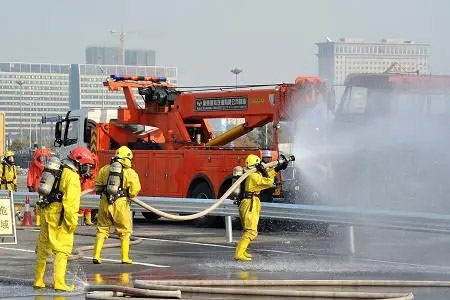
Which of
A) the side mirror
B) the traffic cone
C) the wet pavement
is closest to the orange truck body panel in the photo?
the side mirror

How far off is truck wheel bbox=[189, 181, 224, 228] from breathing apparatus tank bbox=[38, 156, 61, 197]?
10437 millimetres

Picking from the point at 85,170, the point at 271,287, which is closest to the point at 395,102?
the point at 85,170

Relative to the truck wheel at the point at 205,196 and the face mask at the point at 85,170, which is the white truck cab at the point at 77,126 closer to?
the truck wheel at the point at 205,196

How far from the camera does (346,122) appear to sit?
829 inches

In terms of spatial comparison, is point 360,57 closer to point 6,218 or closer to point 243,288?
point 6,218

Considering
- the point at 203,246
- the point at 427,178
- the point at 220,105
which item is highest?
the point at 220,105

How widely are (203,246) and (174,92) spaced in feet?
26.6

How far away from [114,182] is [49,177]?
2776 millimetres

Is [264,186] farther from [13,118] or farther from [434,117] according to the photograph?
[13,118]

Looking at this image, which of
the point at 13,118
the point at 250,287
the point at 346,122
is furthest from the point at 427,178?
the point at 13,118

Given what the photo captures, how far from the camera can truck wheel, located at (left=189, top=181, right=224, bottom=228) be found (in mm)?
22406

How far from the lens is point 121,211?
48.6 feet

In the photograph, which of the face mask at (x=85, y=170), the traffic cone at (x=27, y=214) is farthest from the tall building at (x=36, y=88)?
the face mask at (x=85, y=170)

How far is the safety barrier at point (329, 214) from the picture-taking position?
1535 centimetres
